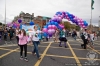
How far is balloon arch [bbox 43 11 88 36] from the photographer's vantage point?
15.7 metres

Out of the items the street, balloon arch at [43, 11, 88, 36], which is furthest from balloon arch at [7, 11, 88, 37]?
the street

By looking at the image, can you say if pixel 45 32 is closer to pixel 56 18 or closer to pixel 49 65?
pixel 56 18

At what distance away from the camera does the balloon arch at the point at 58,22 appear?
51.6ft

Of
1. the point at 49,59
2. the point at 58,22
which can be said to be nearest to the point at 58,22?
the point at 58,22

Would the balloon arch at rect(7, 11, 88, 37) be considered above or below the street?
above

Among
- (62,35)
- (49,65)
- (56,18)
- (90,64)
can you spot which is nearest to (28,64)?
(49,65)

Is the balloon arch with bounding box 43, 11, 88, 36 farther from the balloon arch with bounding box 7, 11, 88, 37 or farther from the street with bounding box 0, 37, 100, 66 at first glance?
the street with bounding box 0, 37, 100, 66

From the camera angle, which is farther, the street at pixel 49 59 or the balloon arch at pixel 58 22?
the balloon arch at pixel 58 22

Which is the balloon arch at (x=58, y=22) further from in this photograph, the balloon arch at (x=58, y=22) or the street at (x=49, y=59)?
the street at (x=49, y=59)

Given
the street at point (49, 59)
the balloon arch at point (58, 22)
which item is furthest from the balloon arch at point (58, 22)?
the street at point (49, 59)

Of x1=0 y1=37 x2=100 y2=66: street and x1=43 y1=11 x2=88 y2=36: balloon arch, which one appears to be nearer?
x1=0 y1=37 x2=100 y2=66: street

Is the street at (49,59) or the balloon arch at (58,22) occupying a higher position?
the balloon arch at (58,22)

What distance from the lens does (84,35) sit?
1316cm

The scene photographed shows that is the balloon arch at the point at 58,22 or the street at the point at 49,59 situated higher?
the balloon arch at the point at 58,22
